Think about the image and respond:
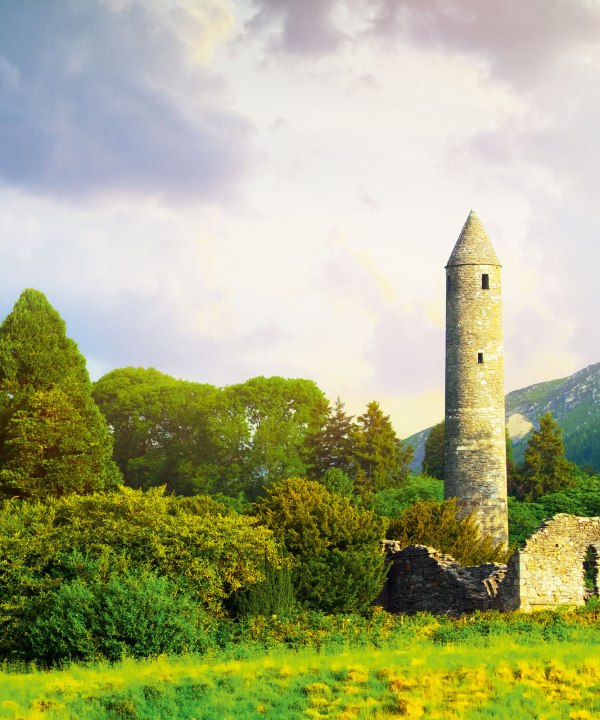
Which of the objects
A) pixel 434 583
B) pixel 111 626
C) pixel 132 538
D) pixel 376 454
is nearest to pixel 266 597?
pixel 132 538

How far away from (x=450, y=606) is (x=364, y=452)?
33734 mm

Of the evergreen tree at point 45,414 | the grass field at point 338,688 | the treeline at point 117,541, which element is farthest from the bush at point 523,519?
the grass field at point 338,688

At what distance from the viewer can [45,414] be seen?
148ft

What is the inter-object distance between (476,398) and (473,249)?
662 centimetres

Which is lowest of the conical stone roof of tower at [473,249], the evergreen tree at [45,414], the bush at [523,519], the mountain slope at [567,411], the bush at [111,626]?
the bush at [111,626]

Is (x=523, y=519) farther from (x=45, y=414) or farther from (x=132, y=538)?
(x=132, y=538)

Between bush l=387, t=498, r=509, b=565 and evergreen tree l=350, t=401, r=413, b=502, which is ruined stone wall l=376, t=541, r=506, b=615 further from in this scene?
evergreen tree l=350, t=401, r=413, b=502

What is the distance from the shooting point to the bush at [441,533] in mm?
38125

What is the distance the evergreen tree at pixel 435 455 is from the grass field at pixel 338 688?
54.1 metres

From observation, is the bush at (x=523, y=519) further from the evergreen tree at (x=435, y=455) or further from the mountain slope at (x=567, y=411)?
the mountain slope at (x=567, y=411)

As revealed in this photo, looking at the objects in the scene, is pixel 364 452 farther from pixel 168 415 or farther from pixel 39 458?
pixel 39 458

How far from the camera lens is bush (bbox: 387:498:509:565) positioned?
Result: 3812 cm

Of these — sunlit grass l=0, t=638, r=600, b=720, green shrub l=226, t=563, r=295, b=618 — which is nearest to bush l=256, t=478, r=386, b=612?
green shrub l=226, t=563, r=295, b=618

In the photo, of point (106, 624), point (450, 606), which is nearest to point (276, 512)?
point (450, 606)
